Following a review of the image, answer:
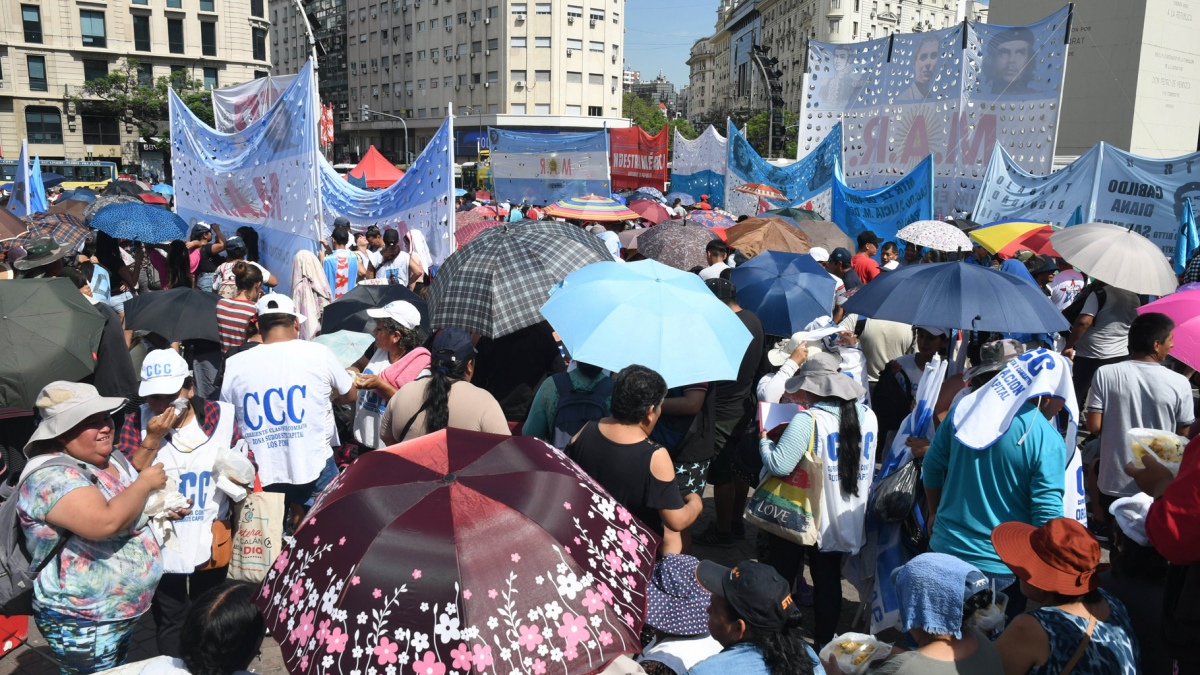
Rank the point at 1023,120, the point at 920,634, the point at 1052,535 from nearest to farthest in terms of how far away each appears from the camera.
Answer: the point at 920,634 → the point at 1052,535 → the point at 1023,120

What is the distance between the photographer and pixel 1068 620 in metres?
2.54

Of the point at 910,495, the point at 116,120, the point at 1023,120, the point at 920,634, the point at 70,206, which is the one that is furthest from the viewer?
the point at 116,120

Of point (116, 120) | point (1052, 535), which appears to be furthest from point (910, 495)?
point (116, 120)

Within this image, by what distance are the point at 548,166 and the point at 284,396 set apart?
13.4 m

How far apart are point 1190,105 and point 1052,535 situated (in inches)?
2109

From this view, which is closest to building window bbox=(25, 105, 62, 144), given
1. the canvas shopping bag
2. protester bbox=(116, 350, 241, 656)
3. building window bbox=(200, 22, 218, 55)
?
building window bbox=(200, 22, 218, 55)

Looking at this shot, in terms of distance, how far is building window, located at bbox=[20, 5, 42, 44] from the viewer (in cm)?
5066

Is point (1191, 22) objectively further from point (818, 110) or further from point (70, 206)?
point (70, 206)

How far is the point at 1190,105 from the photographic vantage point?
44469 mm

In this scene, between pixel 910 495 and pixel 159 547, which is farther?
pixel 910 495

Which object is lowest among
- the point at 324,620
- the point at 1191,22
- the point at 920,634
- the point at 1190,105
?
the point at 920,634

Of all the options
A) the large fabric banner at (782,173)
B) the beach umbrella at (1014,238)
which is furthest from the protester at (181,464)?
the large fabric banner at (782,173)

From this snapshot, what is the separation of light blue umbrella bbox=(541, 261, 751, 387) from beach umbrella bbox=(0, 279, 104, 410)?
235cm

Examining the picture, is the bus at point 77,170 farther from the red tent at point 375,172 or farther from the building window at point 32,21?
the building window at point 32,21
